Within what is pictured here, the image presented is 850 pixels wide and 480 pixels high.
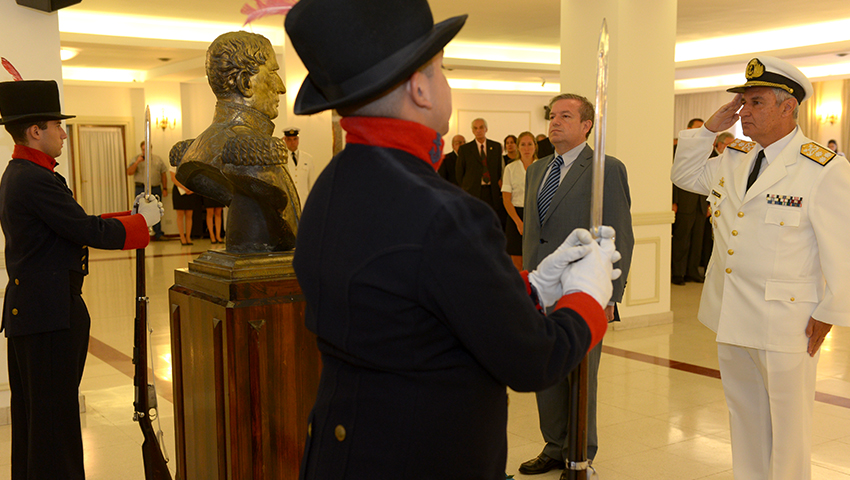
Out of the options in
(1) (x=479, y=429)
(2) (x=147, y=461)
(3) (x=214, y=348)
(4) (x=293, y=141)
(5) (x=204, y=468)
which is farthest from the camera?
(4) (x=293, y=141)

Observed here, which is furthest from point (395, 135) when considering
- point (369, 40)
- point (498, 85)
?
point (498, 85)

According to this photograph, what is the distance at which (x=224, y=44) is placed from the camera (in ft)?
7.12

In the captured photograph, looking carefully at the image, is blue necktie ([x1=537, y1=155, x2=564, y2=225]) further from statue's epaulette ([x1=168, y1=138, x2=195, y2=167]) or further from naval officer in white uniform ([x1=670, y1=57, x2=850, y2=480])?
statue's epaulette ([x1=168, y1=138, x2=195, y2=167])

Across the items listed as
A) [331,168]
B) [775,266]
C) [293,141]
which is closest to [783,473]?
[775,266]

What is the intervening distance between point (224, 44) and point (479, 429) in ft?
4.97

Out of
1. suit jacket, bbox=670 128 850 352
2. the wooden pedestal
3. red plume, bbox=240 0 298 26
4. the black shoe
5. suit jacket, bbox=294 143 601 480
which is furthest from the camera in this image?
the black shoe

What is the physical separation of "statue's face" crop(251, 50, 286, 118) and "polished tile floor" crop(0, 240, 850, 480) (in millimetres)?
1882

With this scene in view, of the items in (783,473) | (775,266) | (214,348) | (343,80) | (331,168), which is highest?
(343,80)

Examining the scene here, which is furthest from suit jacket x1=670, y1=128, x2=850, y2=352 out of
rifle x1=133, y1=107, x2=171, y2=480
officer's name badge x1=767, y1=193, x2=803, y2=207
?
rifle x1=133, y1=107, x2=171, y2=480

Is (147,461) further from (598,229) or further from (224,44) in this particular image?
(598,229)

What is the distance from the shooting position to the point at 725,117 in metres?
2.70

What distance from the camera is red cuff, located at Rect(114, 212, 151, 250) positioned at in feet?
8.75

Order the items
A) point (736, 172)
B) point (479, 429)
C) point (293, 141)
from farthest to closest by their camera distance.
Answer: point (293, 141) < point (736, 172) < point (479, 429)

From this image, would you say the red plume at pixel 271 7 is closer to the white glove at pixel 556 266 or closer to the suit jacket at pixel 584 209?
the white glove at pixel 556 266
